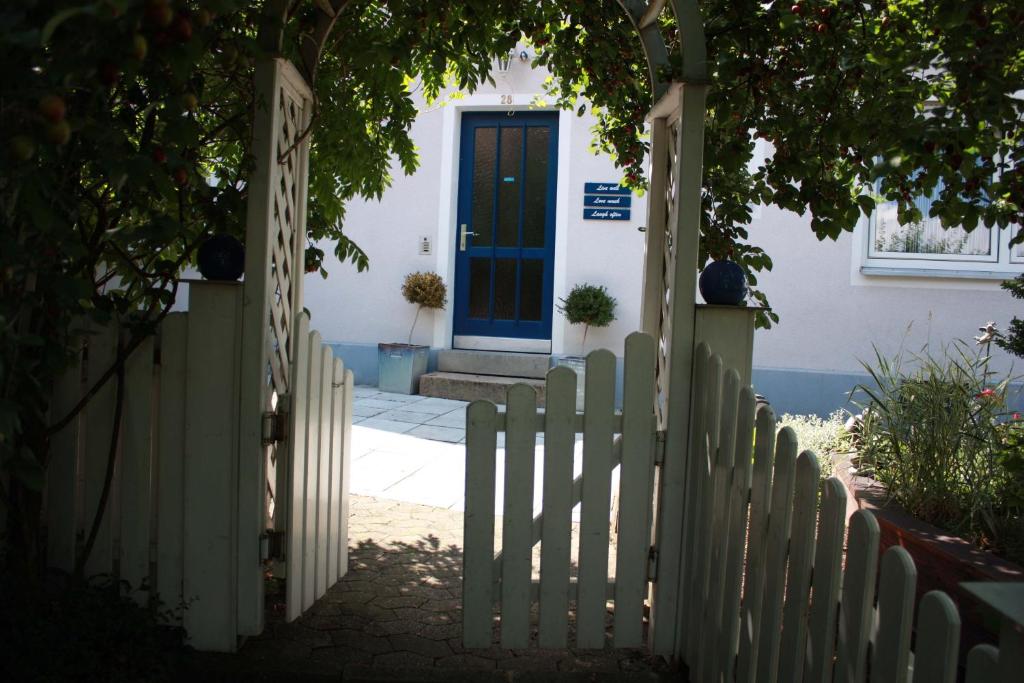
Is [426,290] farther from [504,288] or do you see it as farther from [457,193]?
[457,193]

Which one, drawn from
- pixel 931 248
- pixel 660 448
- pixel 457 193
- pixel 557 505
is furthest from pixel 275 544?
pixel 931 248

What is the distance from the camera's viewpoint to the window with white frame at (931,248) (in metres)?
8.45

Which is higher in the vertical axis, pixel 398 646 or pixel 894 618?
pixel 894 618

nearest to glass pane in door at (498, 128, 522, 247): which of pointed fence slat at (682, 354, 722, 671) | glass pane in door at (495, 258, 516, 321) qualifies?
glass pane in door at (495, 258, 516, 321)

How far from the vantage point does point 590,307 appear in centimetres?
881

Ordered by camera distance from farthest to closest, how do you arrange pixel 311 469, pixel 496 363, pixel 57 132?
1. pixel 496 363
2. pixel 311 469
3. pixel 57 132

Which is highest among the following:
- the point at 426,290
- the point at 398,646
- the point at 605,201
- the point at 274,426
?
the point at 605,201

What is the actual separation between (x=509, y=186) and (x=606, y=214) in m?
1.21

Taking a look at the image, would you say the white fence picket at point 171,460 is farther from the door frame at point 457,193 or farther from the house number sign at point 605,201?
the house number sign at point 605,201

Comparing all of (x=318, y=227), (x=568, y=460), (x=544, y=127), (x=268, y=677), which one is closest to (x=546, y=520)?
(x=568, y=460)

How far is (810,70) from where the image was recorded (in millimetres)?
3188

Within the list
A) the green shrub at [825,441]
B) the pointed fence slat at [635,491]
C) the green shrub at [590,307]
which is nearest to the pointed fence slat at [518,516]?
the pointed fence slat at [635,491]

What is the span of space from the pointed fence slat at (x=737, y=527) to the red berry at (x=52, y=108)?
1702 millimetres

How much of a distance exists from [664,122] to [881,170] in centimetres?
178
